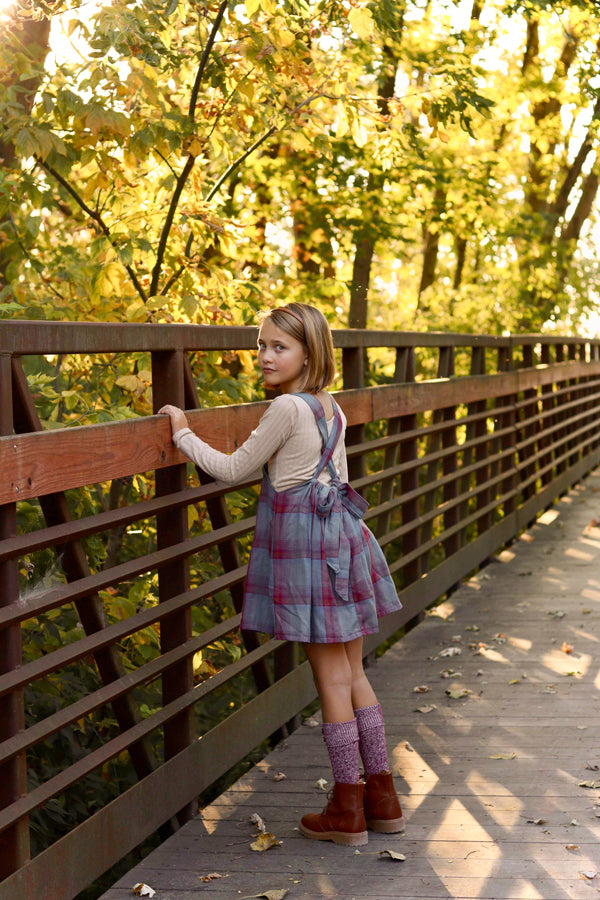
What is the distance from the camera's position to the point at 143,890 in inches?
133

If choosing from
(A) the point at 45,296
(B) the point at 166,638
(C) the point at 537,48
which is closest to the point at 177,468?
(B) the point at 166,638

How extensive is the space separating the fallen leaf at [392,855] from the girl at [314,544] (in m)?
0.11

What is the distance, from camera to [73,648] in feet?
10.5

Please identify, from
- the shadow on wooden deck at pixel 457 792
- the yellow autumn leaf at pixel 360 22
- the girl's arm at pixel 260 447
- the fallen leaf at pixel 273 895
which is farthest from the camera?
the yellow autumn leaf at pixel 360 22

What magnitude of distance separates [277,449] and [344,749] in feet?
3.04

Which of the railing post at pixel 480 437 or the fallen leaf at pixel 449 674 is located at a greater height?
the railing post at pixel 480 437

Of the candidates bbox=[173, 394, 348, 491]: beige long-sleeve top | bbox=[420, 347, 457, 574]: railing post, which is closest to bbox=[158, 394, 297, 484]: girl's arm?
bbox=[173, 394, 348, 491]: beige long-sleeve top

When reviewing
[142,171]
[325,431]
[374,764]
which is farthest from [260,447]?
[142,171]

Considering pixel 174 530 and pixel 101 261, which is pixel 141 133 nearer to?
pixel 101 261

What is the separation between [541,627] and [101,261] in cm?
312

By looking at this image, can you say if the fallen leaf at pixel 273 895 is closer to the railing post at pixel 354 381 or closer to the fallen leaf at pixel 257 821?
the fallen leaf at pixel 257 821

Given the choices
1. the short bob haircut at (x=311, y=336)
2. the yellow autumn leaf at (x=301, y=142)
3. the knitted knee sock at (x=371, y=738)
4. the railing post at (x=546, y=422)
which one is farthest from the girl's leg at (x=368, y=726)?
the railing post at (x=546, y=422)

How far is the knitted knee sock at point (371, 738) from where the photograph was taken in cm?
379

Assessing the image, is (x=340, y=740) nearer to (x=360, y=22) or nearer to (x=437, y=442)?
(x=360, y=22)
